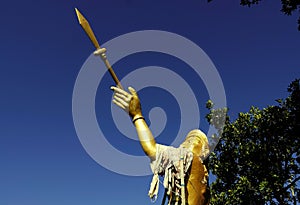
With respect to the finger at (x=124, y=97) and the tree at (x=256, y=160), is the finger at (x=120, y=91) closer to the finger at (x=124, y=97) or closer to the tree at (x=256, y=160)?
the finger at (x=124, y=97)

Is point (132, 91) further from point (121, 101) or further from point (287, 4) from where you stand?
point (287, 4)

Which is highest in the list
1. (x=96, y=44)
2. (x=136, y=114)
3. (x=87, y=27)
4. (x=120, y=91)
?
(x=87, y=27)

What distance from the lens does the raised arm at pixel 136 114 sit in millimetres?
6066

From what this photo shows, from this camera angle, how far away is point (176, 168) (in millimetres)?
6031

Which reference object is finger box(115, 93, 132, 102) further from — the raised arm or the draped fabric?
the draped fabric

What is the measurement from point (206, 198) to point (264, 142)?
57.5 ft

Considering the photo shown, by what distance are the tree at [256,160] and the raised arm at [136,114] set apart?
13.1 metres

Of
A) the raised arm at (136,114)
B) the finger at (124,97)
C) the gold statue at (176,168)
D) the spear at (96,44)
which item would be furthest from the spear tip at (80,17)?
the gold statue at (176,168)

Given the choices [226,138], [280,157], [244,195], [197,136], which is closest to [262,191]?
[244,195]

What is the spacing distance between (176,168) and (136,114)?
1205 mm

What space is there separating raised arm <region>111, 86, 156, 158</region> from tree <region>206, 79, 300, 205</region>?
1307 cm

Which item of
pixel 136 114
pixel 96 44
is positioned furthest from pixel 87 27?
pixel 136 114

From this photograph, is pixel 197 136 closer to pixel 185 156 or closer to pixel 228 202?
pixel 185 156

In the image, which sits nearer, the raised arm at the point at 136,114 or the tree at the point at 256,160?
the raised arm at the point at 136,114
